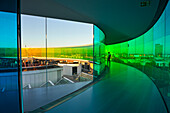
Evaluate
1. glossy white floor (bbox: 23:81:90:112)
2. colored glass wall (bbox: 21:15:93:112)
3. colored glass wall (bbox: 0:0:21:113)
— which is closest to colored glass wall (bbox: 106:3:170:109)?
colored glass wall (bbox: 21:15:93:112)

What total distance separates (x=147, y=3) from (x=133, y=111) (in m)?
2.61

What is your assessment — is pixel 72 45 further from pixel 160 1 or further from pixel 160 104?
pixel 160 104

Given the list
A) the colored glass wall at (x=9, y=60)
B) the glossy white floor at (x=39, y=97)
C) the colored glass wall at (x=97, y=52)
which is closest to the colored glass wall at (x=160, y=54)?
the colored glass wall at (x=97, y=52)

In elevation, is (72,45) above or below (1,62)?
above

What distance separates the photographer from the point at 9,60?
4.58ft

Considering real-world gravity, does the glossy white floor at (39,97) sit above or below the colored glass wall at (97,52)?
below

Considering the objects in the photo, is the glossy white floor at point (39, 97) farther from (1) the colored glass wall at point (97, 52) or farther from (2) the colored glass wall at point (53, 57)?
(1) the colored glass wall at point (97, 52)

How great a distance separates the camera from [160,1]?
2.55 metres

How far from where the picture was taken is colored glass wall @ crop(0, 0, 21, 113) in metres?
1.30

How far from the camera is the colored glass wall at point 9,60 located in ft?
4.26

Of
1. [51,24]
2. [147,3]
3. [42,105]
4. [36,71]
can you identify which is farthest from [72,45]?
[147,3]

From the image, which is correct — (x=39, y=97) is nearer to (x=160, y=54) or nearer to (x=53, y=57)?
(x=53, y=57)

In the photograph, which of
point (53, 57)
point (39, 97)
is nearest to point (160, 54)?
point (53, 57)

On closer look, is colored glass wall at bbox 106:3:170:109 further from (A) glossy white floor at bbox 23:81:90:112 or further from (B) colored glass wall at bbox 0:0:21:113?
(B) colored glass wall at bbox 0:0:21:113
